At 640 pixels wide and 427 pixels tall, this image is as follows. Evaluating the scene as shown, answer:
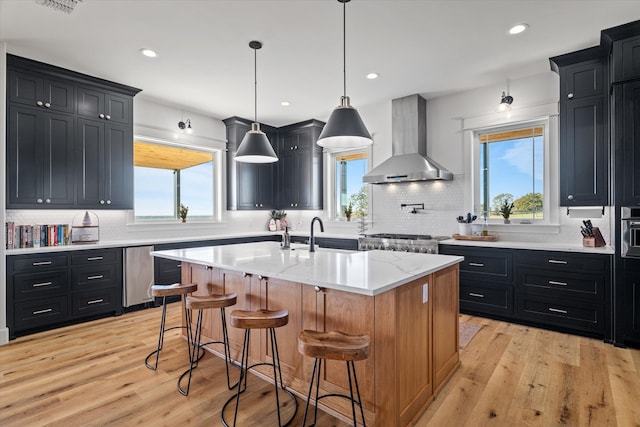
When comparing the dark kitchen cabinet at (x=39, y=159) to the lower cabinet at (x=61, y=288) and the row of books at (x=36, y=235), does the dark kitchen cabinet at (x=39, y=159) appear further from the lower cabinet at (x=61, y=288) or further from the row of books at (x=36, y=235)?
the lower cabinet at (x=61, y=288)

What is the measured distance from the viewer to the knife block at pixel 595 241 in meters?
3.51

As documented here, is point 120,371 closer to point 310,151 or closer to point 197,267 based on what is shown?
point 197,267

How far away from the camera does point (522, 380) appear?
2.51m

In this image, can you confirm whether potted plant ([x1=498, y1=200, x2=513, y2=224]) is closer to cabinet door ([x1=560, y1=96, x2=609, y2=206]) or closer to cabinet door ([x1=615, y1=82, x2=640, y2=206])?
cabinet door ([x1=560, y1=96, x2=609, y2=206])

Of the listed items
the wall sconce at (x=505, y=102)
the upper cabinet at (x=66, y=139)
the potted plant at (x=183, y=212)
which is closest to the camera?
the upper cabinet at (x=66, y=139)

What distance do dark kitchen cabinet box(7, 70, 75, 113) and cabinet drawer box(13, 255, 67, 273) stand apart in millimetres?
1635

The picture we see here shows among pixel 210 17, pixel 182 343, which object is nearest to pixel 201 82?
pixel 210 17

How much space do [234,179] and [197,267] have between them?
2.90 metres

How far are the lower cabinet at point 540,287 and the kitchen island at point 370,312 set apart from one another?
1.49 meters

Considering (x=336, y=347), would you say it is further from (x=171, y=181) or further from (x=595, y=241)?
(x=171, y=181)

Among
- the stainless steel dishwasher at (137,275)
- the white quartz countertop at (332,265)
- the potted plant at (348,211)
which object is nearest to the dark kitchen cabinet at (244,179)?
the potted plant at (348,211)

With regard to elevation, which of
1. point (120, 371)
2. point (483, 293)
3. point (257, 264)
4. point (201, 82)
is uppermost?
point (201, 82)

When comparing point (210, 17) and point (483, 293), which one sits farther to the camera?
point (483, 293)

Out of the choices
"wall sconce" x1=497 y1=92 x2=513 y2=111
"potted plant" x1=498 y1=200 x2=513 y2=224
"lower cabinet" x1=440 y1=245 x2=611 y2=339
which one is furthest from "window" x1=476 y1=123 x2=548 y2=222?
"lower cabinet" x1=440 y1=245 x2=611 y2=339
